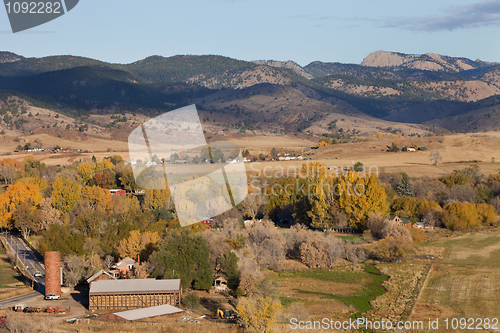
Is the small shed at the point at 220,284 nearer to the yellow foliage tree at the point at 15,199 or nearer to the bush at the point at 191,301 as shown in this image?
the bush at the point at 191,301

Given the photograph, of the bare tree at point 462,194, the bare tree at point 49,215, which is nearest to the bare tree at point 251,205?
the bare tree at point 49,215

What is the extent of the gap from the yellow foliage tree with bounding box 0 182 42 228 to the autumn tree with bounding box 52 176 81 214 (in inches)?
128

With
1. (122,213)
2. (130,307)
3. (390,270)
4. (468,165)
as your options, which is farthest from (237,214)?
(468,165)

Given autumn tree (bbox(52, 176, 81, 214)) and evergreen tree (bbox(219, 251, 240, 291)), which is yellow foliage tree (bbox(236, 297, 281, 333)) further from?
autumn tree (bbox(52, 176, 81, 214))

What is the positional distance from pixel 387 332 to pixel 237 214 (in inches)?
1598

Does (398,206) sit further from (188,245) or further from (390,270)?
(188,245)

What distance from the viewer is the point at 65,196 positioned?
234 feet

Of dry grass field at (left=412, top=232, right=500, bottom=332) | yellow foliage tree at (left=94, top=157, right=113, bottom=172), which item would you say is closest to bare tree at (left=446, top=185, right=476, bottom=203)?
dry grass field at (left=412, top=232, right=500, bottom=332)

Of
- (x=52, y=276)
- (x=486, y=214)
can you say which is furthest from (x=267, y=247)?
(x=486, y=214)

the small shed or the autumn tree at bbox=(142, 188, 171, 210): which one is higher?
the autumn tree at bbox=(142, 188, 171, 210)

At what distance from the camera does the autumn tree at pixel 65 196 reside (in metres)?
70.4

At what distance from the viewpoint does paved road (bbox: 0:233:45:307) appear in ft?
131

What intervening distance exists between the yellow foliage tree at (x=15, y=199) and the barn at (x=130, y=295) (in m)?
34.0

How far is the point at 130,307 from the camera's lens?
1510 inches
